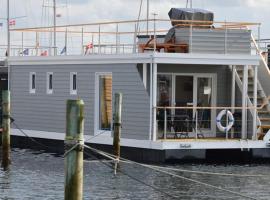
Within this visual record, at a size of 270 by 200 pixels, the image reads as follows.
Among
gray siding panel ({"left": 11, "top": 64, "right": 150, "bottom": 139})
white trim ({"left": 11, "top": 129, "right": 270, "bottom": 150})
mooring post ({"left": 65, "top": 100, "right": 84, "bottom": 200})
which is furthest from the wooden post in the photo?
mooring post ({"left": 65, "top": 100, "right": 84, "bottom": 200})

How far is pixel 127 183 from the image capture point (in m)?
25.1

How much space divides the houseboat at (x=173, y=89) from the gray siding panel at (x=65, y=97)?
0.04 meters

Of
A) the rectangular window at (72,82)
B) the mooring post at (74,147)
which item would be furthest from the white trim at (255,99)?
the mooring post at (74,147)

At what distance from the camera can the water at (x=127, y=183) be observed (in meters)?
22.8

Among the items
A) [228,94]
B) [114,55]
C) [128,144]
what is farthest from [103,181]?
[228,94]

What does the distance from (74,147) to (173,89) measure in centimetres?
1791

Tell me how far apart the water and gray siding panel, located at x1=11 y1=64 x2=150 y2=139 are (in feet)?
8.07

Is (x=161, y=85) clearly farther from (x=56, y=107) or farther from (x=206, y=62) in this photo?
(x=56, y=107)

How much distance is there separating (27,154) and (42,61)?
14.5 feet

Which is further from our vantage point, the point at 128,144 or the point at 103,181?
the point at 128,144

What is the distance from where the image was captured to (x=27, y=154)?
33438 mm

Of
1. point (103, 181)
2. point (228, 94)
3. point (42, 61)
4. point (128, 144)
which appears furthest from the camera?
point (42, 61)

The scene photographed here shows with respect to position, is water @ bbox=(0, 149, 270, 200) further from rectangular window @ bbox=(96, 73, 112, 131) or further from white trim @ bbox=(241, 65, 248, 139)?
rectangular window @ bbox=(96, 73, 112, 131)

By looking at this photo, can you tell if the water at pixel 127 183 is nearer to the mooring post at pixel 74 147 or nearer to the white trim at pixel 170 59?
the white trim at pixel 170 59
